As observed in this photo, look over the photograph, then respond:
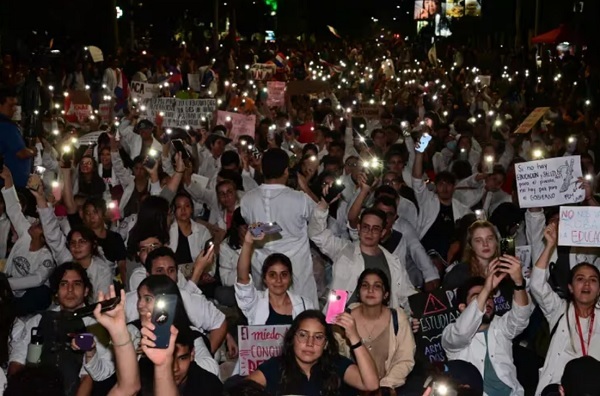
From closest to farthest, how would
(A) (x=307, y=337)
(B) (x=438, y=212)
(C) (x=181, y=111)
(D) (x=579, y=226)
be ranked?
(A) (x=307, y=337) → (D) (x=579, y=226) → (B) (x=438, y=212) → (C) (x=181, y=111)

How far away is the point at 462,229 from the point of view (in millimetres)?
10523

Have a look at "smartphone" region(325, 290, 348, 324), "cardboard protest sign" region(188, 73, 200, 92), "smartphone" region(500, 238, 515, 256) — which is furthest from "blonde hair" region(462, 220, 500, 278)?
"cardboard protest sign" region(188, 73, 200, 92)

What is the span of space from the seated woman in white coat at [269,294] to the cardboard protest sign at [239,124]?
7.83 metres

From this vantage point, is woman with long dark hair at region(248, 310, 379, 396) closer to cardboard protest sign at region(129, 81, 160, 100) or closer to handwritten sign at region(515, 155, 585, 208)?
handwritten sign at region(515, 155, 585, 208)

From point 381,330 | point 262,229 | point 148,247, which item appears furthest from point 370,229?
point 148,247

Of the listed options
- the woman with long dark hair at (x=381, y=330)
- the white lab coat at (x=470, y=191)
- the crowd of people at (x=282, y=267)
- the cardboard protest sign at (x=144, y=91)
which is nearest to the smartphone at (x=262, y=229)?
the crowd of people at (x=282, y=267)

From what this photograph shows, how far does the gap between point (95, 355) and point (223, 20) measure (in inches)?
2298

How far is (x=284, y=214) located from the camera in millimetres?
9375

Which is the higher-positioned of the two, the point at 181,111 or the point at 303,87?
the point at 303,87

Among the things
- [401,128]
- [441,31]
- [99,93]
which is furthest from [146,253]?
[441,31]

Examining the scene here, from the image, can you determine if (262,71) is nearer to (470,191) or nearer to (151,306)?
(470,191)

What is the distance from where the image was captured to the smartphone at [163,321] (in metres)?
5.46

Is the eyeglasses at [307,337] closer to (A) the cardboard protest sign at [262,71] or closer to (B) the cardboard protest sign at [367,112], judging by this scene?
(B) the cardboard protest sign at [367,112]

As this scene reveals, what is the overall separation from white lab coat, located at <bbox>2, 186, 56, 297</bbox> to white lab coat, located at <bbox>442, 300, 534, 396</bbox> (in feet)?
11.0
